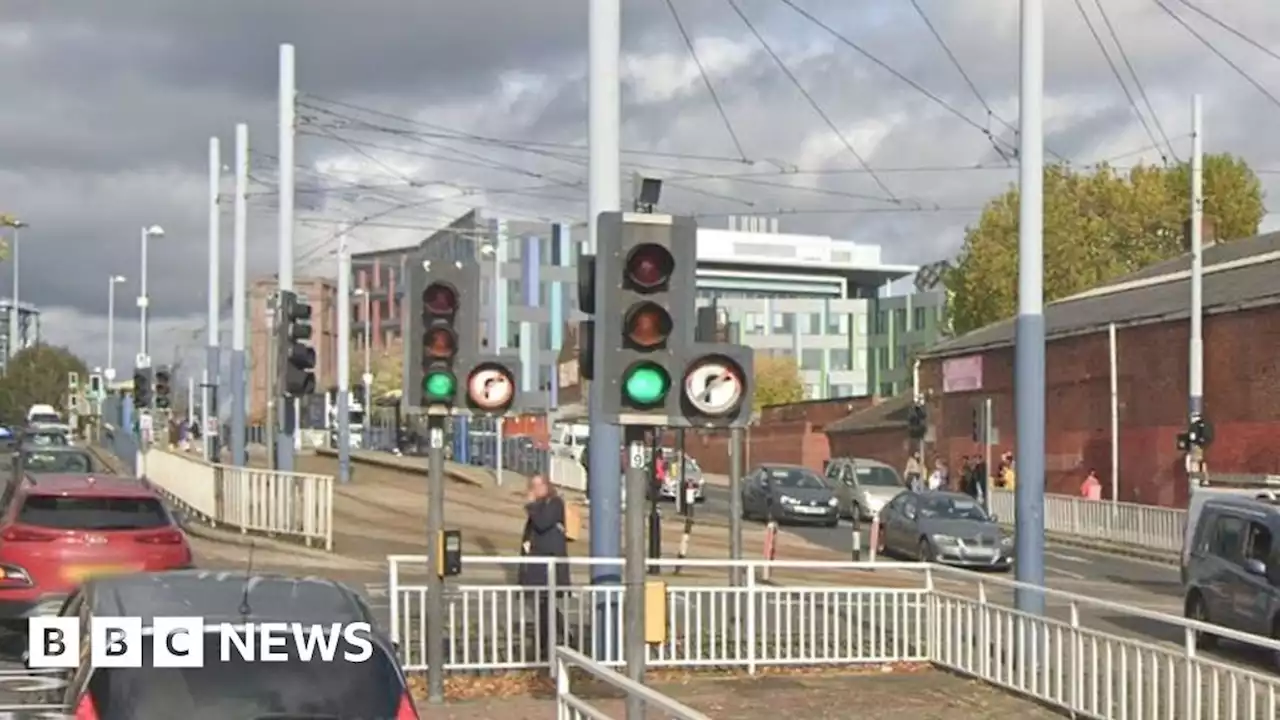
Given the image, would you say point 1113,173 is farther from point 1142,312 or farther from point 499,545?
point 499,545

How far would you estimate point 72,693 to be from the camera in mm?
7426

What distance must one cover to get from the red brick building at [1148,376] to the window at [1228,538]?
23050 millimetres

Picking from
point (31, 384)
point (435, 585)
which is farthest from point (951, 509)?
point (31, 384)

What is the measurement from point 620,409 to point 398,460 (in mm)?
47279

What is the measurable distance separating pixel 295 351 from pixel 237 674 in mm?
17459

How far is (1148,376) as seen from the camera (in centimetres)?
4741

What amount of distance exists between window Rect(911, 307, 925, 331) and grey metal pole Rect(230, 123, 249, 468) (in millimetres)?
86812

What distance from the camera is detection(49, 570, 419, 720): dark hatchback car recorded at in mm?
7098

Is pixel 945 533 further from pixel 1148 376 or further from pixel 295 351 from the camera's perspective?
pixel 1148 376

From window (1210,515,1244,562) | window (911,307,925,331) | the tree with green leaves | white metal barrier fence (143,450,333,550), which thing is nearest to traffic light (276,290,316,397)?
white metal barrier fence (143,450,333,550)

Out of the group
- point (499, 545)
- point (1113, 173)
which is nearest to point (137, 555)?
point (499, 545)

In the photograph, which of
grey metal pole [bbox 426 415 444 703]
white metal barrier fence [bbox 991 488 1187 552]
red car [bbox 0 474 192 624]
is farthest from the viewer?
white metal barrier fence [bbox 991 488 1187 552]

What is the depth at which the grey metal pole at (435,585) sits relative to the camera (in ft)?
45.5

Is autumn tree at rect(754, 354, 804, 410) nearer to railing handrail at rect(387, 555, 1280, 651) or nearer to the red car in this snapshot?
railing handrail at rect(387, 555, 1280, 651)
